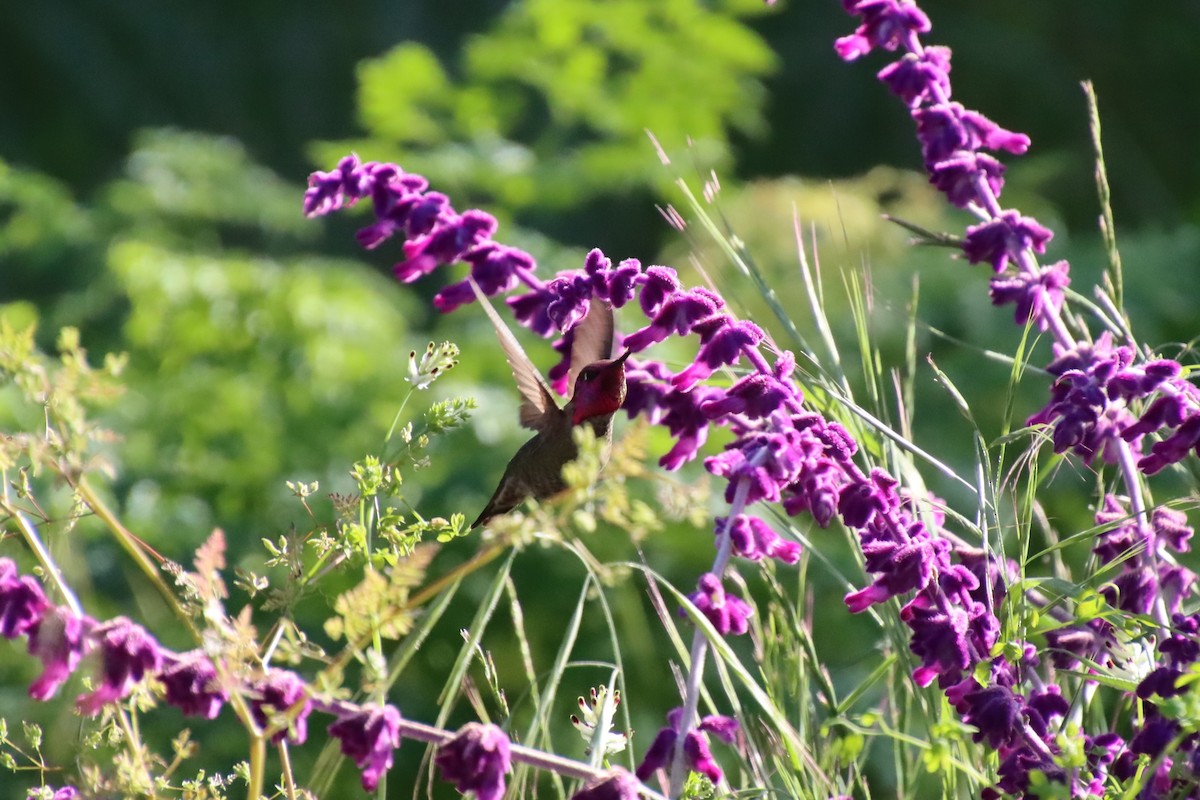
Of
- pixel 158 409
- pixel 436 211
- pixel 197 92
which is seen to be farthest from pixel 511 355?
pixel 197 92

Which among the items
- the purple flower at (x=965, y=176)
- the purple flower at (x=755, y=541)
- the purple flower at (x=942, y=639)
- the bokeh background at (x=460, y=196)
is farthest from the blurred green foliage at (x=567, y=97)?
the purple flower at (x=942, y=639)

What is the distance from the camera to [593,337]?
→ 876mm

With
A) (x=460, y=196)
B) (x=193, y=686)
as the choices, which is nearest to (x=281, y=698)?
(x=193, y=686)

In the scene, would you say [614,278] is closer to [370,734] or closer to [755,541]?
[755,541]

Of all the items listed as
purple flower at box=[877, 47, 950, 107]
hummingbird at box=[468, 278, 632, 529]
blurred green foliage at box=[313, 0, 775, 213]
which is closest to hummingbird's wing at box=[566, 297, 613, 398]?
hummingbird at box=[468, 278, 632, 529]

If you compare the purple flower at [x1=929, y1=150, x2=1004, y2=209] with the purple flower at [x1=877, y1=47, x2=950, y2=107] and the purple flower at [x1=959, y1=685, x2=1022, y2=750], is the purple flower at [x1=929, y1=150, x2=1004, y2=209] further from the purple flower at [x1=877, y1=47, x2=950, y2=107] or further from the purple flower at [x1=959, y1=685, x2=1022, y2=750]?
the purple flower at [x1=959, y1=685, x2=1022, y2=750]

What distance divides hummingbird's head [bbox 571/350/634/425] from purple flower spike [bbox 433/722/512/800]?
36 cm

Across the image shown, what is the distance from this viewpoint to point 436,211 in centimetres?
81

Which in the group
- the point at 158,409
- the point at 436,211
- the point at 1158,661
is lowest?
the point at 158,409

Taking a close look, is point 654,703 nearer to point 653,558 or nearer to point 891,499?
point 653,558

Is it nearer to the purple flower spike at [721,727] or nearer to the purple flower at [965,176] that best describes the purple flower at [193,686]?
the purple flower spike at [721,727]

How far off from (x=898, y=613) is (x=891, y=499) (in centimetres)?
8

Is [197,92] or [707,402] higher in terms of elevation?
[707,402]

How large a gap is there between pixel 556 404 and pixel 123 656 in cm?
56
